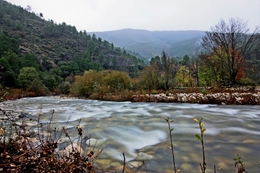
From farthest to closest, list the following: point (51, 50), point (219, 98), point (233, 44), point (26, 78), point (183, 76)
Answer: point (51, 50) → point (183, 76) → point (26, 78) → point (233, 44) → point (219, 98)

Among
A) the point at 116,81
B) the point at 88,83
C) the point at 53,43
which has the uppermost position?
the point at 53,43

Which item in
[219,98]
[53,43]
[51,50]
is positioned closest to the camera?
[219,98]

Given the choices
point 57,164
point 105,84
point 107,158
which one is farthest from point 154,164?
point 105,84

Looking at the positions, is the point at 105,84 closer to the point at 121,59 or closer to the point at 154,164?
the point at 154,164

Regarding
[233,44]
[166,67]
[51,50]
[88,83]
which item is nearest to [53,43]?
[51,50]

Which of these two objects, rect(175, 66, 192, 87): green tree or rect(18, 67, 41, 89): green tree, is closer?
rect(18, 67, 41, 89): green tree

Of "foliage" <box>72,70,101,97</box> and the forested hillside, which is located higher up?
the forested hillside

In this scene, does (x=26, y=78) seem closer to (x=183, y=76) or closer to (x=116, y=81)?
(x=116, y=81)


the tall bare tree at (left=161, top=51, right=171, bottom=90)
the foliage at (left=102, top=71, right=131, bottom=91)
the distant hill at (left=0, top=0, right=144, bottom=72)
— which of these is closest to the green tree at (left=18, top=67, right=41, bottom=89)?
the foliage at (left=102, top=71, right=131, bottom=91)

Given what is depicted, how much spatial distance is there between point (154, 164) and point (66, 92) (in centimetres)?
3611

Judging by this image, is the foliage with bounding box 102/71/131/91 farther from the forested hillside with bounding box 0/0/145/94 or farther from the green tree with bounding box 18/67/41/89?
the forested hillside with bounding box 0/0/145/94

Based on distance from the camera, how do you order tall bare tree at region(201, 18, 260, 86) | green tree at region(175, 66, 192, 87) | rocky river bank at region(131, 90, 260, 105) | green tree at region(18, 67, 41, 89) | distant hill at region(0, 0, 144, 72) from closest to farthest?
rocky river bank at region(131, 90, 260, 105), tall bare tree at region(201, 18, 260, 86), green tree at region(18, 67, 41, 89), green tree at region(175, 66, 192, 87), distant hill at region(0, 0, 144, 72)

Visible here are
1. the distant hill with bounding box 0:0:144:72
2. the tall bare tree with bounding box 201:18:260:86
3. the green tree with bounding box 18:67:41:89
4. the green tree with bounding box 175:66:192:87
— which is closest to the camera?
the tall bare tree with bounding box 201:18:260:86

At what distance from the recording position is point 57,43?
85938 mm
